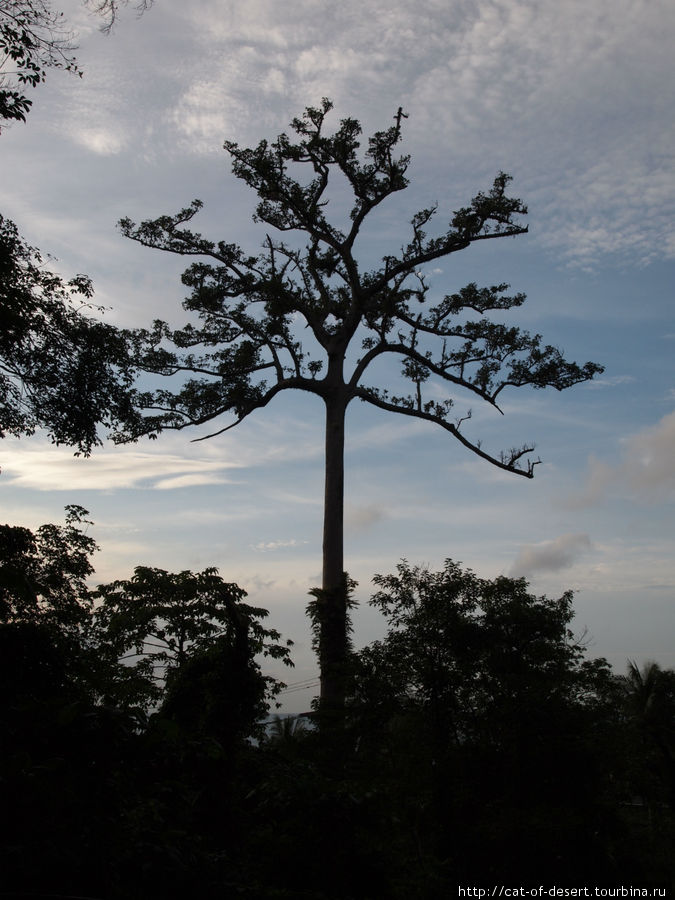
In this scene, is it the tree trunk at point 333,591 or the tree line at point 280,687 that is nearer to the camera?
the tree line at point 280,687

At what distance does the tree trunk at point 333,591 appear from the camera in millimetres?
15672

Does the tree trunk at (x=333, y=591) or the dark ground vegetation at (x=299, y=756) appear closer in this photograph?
the dark ground vegetation at (x=299, y=756)

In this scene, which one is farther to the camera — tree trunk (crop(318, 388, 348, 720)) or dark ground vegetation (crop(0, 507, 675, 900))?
tree trunk (crop(318, 388, 348, 720))

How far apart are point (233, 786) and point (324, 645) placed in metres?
8.51

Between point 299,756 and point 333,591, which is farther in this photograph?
point 333,591

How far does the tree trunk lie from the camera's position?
15672mm

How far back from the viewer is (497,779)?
13.4 metres

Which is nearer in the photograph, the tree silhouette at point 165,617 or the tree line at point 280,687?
the tree line at point 280,687

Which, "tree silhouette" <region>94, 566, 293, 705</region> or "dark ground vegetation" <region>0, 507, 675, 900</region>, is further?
"tree silhouette" <region>94, 566, 293, 705</region>

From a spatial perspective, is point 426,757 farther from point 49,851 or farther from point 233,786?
point 49,851

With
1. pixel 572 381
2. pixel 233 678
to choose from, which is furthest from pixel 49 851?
pixel 572 381

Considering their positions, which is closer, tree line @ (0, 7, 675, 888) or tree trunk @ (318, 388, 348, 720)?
tree line @ (0, 7, 675, 888)

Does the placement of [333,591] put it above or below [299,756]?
above

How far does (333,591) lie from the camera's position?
16656 millimetres
